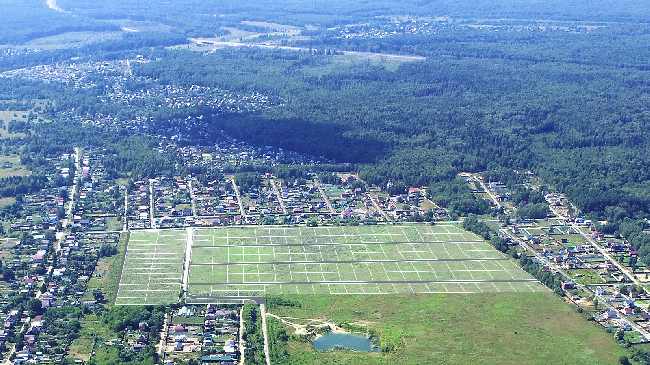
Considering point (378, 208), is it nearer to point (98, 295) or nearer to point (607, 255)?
point (607, 255)

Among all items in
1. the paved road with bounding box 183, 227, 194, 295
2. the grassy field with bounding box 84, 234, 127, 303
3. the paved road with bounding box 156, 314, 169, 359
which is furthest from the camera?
the paved road with bounding box 183, 227, 194, 295

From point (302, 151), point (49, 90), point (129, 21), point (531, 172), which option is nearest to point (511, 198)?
point (531, 172)

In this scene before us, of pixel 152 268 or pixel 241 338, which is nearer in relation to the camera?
pixel 241 338

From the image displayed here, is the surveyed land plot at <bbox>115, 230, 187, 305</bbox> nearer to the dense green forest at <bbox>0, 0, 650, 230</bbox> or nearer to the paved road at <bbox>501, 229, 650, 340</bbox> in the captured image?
the dense green forest at <bbox>0, 0, 650, 230</bbox>

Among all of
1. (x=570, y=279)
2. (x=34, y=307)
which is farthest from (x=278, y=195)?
(x=34, y=307)

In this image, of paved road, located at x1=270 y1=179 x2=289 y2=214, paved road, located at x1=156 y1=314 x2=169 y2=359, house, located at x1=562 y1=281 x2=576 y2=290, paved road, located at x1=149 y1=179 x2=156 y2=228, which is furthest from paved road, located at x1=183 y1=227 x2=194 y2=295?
house, located at x1=562 y1=281 x2=576 y2=290

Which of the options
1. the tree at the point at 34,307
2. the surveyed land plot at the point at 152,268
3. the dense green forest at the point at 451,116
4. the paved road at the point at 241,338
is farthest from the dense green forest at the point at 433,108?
the tree at the point at 34,307
